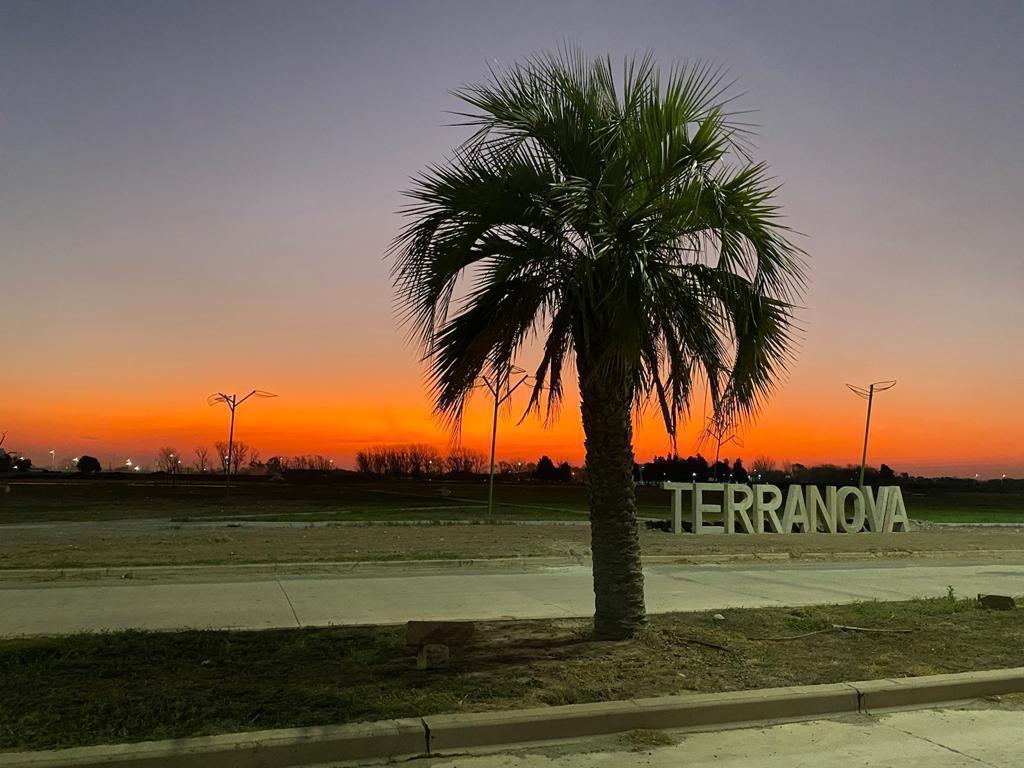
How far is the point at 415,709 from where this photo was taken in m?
5.91

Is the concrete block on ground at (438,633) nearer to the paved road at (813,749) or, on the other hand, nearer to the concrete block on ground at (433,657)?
the concrete block on ground at (433,657)

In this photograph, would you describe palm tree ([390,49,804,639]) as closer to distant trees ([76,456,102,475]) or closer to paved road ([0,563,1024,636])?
paved road ([0,563,1024,636])

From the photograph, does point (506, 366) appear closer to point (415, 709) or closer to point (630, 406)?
point (630, 406)

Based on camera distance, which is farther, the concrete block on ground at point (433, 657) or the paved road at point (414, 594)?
the paved road at point (414, 594)

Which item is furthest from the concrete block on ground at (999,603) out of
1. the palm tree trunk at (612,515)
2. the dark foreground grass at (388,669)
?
the palm tree trunk at (612,515)

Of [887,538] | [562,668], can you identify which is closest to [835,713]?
[562,668]

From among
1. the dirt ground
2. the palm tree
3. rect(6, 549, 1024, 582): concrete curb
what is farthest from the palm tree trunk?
the dirt ground

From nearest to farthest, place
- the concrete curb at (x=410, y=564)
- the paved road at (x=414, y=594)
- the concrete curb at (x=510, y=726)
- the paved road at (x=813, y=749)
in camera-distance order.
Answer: the concrete curb at (x=510, y=726) < the paved road at (x=813, y=749) < the paved road at (x=414, y=594) < the concrete curb at (x=410, y=564)

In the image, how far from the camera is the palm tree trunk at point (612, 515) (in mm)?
7871

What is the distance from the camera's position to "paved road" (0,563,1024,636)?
31.8 ft

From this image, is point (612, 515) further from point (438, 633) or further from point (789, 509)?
point (789, 509)

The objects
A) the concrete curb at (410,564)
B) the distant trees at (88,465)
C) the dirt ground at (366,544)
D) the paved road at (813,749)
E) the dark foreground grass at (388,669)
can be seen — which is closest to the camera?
the paved road at (813,749)

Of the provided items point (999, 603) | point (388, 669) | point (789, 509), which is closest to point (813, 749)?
point (388, 669)

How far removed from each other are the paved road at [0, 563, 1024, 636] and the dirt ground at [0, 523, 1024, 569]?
1.95 meters
